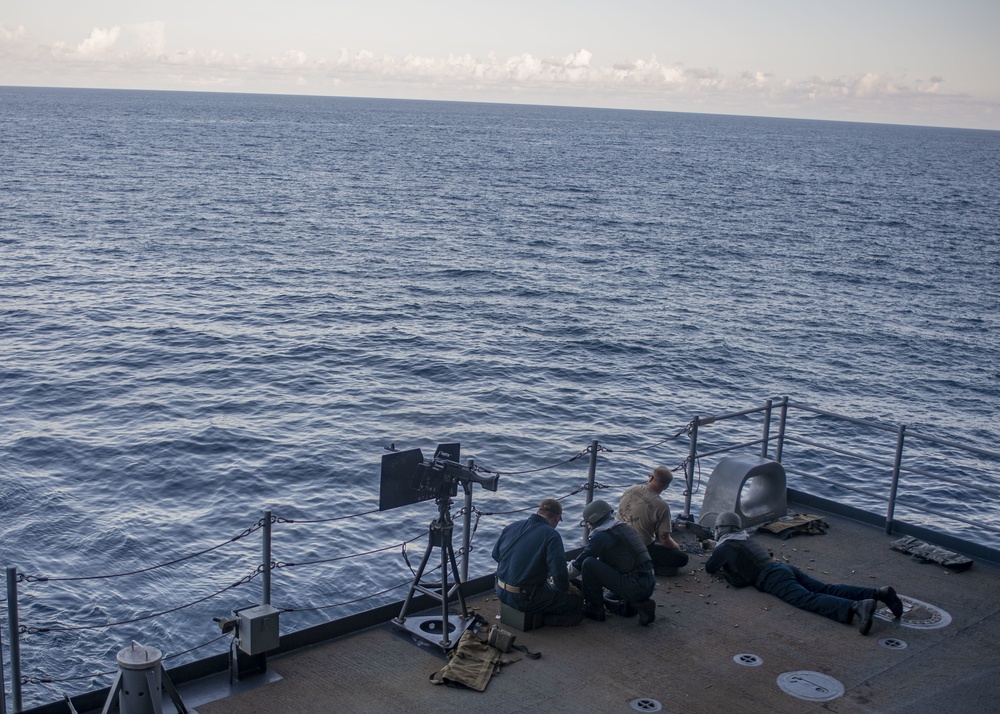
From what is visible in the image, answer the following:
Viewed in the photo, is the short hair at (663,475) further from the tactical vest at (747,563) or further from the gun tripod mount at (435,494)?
the gun tripod mount at (435,494)

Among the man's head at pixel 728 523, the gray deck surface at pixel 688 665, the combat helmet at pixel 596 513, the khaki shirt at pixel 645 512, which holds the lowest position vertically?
the gray deck surface at pixel 688 665

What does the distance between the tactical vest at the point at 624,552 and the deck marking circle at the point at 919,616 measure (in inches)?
103

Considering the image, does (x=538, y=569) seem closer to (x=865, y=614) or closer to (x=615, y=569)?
(x=615, y=569)

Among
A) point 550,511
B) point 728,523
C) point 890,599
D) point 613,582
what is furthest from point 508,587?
point 890,599

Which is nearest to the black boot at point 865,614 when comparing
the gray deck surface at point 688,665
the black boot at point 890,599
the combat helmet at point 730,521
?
the gray deck surface at point 688,665

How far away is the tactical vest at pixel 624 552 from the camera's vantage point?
32.5ft

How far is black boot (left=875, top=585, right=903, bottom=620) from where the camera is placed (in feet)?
33.0

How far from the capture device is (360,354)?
3475 centimetres

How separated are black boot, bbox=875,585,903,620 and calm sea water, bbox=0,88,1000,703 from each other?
746cm

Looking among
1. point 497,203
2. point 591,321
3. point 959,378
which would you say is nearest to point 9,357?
point 591,321

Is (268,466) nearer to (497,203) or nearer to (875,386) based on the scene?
(875,386)

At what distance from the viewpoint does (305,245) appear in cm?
5762

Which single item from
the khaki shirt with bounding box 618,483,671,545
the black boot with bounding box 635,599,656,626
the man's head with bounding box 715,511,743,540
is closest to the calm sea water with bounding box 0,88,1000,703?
the black boot with bounding box 635,599,656,626

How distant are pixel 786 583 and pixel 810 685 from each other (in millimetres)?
1822
